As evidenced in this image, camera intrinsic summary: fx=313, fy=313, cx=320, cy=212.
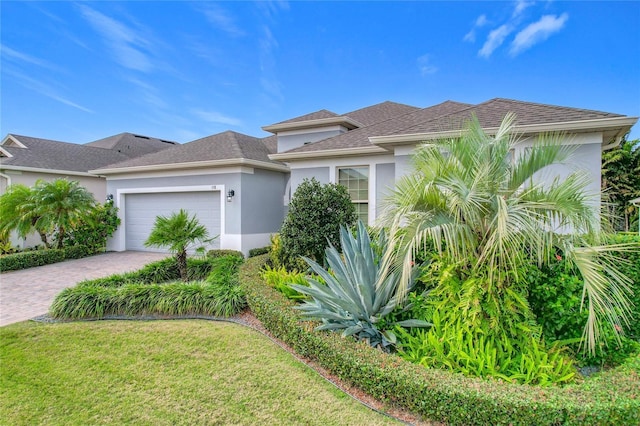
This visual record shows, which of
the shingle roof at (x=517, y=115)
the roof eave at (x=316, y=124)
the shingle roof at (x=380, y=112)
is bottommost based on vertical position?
the shingle roof at (x=517, y=115)

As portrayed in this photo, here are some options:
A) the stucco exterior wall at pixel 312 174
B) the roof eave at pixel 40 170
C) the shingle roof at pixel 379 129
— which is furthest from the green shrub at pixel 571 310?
the roof eave at pixel 40 170

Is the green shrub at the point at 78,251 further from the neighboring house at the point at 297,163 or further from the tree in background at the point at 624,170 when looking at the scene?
the tree in background at the point at 624,170

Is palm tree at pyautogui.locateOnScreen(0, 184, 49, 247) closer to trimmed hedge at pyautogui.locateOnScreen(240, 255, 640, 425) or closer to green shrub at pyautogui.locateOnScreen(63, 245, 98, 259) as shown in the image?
green shrub at pyautogui.locateOnScreen(63, 245, 98, 259)

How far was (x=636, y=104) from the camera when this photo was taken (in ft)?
27.0

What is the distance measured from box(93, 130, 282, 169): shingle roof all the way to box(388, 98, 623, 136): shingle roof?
6512mm

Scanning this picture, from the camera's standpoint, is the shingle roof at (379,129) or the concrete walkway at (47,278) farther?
the shingle roof at (379,129)

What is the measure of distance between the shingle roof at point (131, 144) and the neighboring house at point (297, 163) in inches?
315

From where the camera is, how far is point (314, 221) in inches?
290

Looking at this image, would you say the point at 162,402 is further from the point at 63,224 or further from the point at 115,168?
the point at 115,168

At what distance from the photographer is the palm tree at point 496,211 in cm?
355

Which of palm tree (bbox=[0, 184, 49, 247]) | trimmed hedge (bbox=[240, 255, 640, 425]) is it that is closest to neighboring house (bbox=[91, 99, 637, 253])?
palm tree (bbox=[0, 184, 49, 247])

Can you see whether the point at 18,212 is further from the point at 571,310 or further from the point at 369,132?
→ the point at 571,310

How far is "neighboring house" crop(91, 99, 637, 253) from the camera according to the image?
23.4ft

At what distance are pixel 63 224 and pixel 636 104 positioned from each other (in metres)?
18.4
